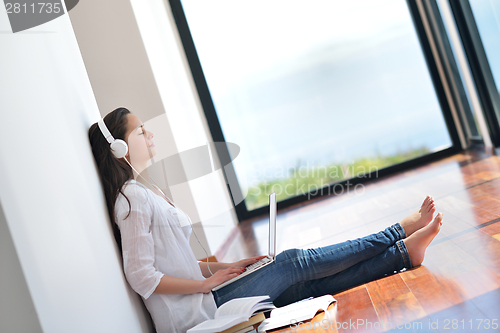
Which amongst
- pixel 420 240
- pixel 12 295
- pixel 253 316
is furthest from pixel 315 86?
pixel 12 295

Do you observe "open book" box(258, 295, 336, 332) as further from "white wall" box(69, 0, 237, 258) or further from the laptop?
"white wall" box(69, 0, 237, 258)

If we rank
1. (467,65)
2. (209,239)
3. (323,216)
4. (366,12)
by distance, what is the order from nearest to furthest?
1. (209,239)
2. (323,216)
3. (467,65)
4. (366,12)

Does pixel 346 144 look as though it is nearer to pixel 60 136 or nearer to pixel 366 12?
pixel 366 12

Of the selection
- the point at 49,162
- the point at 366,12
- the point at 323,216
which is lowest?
the point at 323,216

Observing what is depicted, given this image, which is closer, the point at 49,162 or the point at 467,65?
the point at 49,162

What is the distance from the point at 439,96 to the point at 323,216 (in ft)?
6.55

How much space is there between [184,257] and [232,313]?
0.84ft

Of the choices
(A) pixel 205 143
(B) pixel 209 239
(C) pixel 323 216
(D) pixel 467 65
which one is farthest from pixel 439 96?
(B) pixel 209 239

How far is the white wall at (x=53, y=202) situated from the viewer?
838mm

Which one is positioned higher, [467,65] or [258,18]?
[258,18]

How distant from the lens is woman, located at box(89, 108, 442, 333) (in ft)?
4.50

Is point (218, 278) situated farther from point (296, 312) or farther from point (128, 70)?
point (128, 70)

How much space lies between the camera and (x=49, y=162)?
1034 millimetres

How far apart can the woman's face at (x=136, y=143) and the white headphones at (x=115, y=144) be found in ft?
0.29
